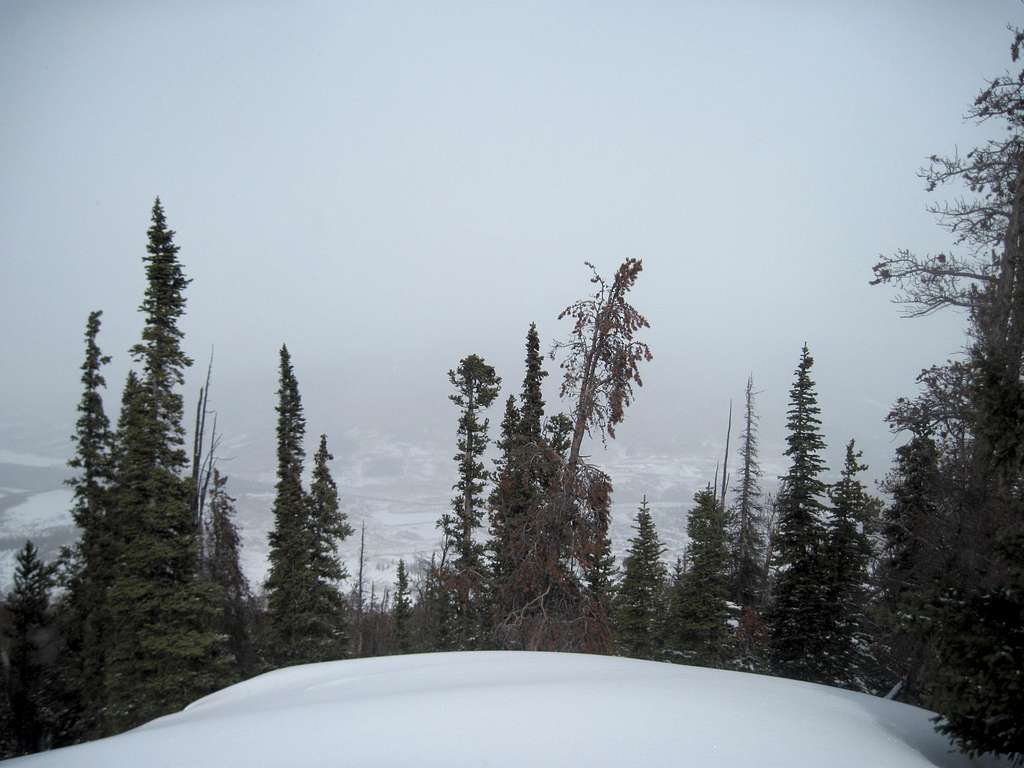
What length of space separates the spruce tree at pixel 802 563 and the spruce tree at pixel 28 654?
31.3 meters

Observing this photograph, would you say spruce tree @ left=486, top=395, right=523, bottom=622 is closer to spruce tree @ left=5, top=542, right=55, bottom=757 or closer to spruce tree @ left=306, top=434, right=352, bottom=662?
spruce tree @ left=306, top=434, right=352, bottom=662

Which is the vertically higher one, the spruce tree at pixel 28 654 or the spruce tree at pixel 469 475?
the spruce tree at pixel 469 475

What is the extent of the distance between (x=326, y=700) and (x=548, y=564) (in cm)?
760

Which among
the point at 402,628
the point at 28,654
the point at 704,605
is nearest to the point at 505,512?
the point at 704,605

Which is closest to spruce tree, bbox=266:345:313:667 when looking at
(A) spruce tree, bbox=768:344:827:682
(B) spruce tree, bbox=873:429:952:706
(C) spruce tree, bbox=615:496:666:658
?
(C) spruce tree, bbox=615:496:666:658

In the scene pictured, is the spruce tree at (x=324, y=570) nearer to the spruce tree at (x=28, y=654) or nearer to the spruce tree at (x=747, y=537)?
the spruce tree at (x=28, y=654)

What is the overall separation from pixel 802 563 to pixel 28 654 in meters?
33.2

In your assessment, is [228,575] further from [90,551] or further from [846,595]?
[846,595]

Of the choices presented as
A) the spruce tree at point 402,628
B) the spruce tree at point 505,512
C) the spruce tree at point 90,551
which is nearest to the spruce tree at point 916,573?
the spruce tree at point 505,512

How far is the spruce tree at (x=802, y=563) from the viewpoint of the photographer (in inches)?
807

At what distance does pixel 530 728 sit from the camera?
3.73 metres

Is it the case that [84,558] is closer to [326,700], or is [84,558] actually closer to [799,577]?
[326,700]

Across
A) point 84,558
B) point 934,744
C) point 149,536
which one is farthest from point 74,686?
point 934,744

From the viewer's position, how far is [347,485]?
6905 inches
